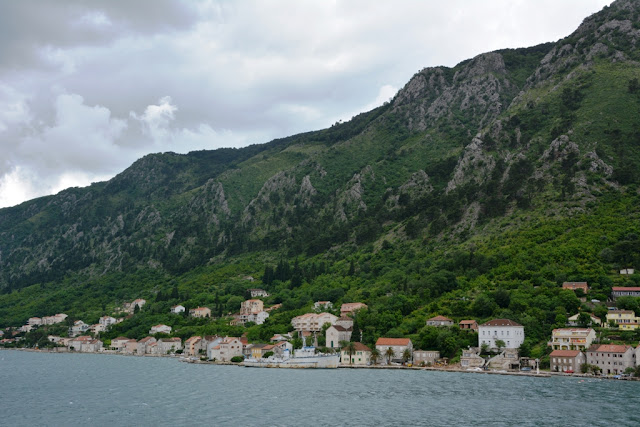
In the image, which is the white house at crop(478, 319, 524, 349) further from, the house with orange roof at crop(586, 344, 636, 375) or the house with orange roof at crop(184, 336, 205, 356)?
the house with orange roof at crop(184, 336, 205, 356)

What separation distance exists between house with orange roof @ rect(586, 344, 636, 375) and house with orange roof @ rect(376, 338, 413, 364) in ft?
91.9

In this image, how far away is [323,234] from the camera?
199 m

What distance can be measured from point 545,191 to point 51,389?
11361cm

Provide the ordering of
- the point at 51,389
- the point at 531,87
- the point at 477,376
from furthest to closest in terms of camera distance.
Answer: the point at 531,87 < the point at 477,376 < the point at 51,389

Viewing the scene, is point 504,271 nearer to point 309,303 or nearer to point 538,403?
point 309,303

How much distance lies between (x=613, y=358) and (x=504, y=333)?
16.7m

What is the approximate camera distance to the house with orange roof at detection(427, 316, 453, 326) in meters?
99.6

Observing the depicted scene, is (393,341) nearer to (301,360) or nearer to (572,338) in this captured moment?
(301,360)

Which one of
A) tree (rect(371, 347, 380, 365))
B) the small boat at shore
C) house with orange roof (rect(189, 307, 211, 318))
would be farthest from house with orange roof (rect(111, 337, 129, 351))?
tree (rect(371, 347, 380, 365))

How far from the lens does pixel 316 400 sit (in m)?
60.4

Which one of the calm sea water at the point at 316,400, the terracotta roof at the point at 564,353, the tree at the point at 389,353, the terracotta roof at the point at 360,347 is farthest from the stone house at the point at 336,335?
the terracotta roof at the point at 564,353

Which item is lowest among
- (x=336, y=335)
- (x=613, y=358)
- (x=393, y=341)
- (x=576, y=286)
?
(x=613, y=358)

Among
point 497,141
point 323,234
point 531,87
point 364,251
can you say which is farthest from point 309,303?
point 531,87

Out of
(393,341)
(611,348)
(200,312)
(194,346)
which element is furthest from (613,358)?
(200,312)
